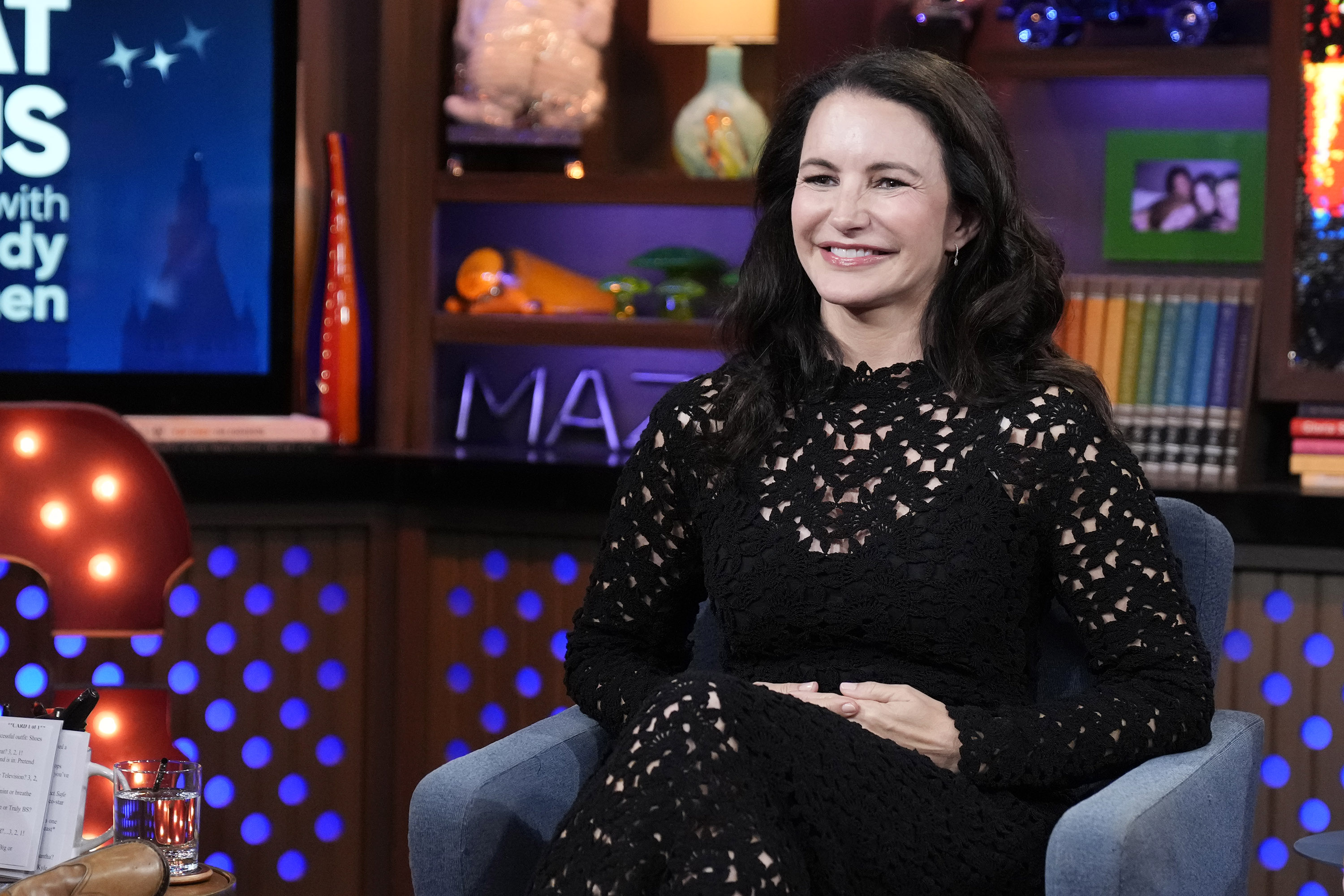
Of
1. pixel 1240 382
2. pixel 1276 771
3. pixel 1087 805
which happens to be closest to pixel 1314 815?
pixel 1276 771

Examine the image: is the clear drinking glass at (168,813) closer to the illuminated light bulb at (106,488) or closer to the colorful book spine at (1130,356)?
the illuminated light bulb at (106,488)

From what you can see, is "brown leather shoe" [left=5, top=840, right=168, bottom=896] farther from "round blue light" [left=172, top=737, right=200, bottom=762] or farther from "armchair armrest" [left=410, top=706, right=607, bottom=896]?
"round blue light" [left=172, top=737, right=200, bottom=762]

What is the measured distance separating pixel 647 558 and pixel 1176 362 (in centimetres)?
125

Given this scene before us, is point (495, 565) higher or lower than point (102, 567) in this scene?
lower

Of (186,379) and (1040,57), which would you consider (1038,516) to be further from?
(186,379)

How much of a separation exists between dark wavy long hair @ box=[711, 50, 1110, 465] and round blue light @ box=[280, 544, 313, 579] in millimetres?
1129

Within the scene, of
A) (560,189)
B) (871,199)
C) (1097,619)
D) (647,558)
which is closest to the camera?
(1097,619)

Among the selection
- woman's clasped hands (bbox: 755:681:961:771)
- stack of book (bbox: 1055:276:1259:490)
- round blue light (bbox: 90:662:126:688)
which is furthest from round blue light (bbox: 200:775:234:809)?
stack of book (bbox: 1055:276:1259:490)

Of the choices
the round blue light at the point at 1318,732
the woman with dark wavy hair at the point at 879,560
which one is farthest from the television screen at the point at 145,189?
the round blue light at the point at 1318,732

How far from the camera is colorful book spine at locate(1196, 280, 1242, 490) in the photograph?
9.34ft

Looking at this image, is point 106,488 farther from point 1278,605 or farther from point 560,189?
point 1278,605

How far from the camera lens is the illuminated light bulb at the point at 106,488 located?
8.07 ft

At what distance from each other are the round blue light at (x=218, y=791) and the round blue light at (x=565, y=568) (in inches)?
27.5

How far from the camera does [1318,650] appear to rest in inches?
103
